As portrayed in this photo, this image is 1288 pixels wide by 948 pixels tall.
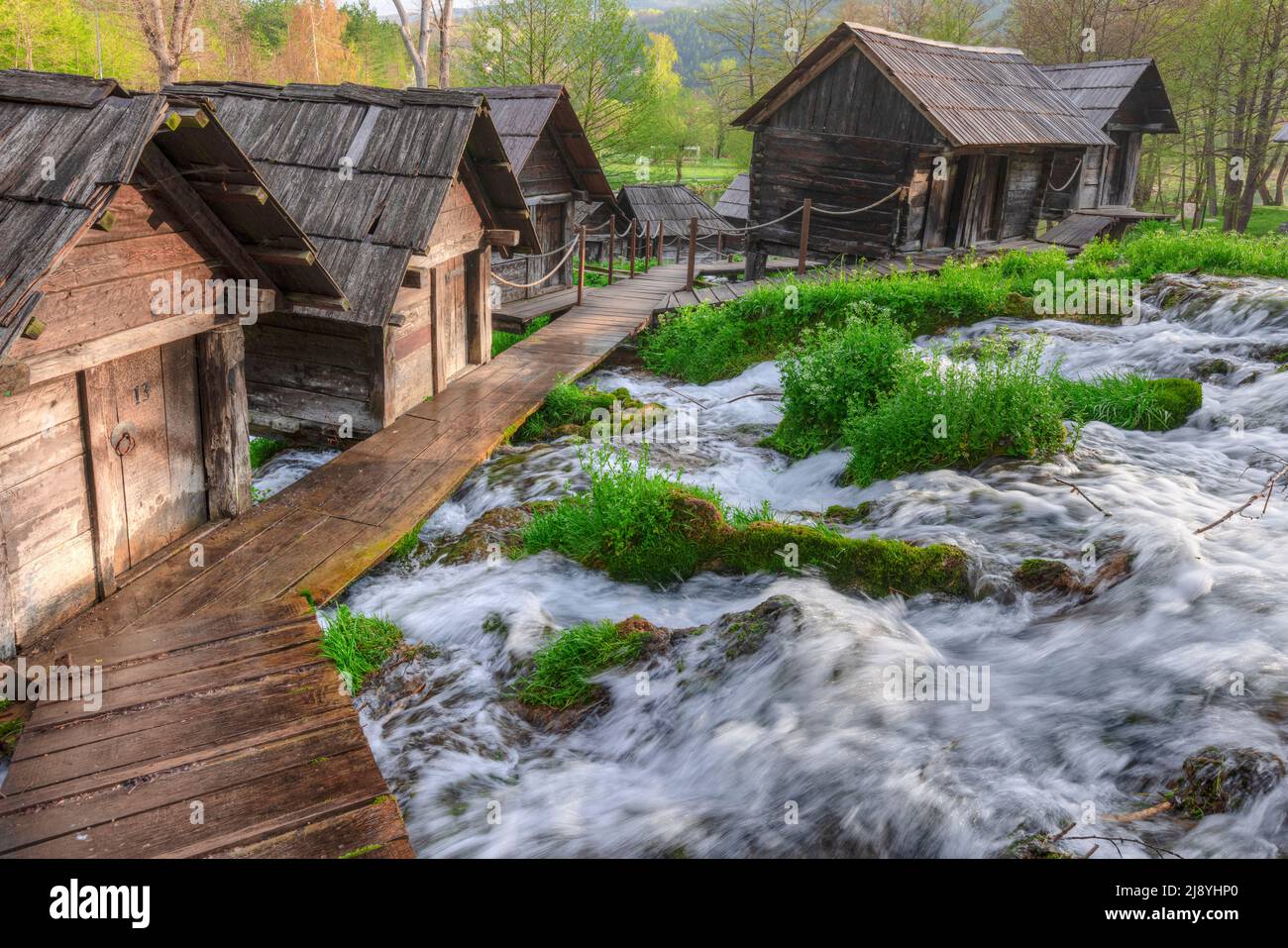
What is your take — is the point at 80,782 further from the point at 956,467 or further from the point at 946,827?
the point at 956,467

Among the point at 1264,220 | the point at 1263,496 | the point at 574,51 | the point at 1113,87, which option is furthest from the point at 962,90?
the point at 1264,220

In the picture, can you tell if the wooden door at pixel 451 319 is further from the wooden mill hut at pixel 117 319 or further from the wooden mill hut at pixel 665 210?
the wooden mill hut at pixel 665 210

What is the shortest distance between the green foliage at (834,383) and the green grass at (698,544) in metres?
2.54

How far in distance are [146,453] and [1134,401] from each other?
351 inches

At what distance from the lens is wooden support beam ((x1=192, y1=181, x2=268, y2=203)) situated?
682 cm

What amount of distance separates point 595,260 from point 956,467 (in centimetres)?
2304

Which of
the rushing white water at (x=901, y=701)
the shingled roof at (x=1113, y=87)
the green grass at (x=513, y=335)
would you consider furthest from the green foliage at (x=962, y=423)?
the shingled roof at (x=1113, y=87)

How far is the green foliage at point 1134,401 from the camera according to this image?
9367mm

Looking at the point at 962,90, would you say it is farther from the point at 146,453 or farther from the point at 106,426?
the point at 106,426

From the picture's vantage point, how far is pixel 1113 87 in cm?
2534

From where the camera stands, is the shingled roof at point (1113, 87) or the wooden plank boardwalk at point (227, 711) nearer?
the wooden plank boardwalk at point (227, 711)

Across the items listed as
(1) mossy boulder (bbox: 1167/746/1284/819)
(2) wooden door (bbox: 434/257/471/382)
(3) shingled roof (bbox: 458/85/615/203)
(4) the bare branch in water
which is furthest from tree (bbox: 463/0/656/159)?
(1) mossy boulder (bbox: 1167/746/1284/819)

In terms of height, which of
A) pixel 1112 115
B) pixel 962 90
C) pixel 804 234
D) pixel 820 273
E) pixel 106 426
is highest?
pixel 1112 115

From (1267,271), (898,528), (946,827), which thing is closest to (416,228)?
(898,528)
